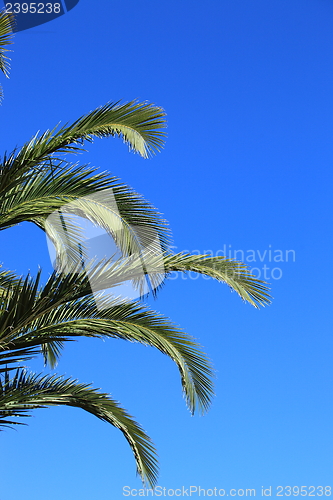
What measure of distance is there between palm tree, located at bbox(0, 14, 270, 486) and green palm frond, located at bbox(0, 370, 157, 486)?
0.04 ft

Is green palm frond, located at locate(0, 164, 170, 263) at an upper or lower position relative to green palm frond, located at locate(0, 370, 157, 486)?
upper

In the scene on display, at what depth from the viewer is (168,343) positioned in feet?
15.6

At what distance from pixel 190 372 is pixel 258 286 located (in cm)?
118

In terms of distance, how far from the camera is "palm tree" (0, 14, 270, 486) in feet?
13.4

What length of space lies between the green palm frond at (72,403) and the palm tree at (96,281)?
0.04 ft

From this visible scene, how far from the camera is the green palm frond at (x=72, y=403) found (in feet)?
14.0

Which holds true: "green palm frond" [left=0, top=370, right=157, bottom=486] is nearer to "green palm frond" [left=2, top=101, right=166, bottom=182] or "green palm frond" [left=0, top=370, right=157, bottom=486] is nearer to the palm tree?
the palm tree

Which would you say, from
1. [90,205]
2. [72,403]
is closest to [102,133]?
[90,205]

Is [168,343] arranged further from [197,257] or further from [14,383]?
[14,383]

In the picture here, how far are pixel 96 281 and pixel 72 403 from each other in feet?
5.97

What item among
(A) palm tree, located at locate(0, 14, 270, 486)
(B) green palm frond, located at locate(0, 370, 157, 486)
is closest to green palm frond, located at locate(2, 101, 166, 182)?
(A) palm tree, located at locate(0, 14, 270, 486)

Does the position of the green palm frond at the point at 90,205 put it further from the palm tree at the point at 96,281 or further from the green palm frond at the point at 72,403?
the green palm frond at the point at 72,403

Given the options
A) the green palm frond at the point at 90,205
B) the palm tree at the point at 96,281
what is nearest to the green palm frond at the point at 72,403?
the palm tree at the point at 96,281

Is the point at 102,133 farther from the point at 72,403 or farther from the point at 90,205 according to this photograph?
the point at 72,403
